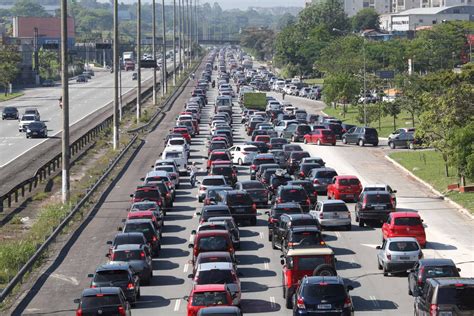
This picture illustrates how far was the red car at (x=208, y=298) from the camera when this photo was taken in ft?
96.1

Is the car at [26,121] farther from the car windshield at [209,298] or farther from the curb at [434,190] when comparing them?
the car windshield at [209,298]

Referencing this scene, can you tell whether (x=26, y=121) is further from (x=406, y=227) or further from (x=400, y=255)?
(x=400, y=255)

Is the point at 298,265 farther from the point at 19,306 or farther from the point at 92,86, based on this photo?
the point at 92,86

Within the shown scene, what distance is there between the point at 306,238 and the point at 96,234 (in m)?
12.1

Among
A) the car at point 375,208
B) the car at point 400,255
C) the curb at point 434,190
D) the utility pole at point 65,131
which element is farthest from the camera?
the utility pole at point 65,131

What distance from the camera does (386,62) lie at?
6319 inches

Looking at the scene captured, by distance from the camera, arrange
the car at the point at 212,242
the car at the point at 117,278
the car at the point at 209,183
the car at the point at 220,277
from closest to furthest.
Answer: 1. the car at the point at 220,277
2. the car at the point at 117,278
3. the car at the point at 212,242
4. the car at the point at 209,183

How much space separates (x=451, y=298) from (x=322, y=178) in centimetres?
3154

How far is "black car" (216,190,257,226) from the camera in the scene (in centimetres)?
4853

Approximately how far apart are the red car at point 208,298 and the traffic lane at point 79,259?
5.00 m

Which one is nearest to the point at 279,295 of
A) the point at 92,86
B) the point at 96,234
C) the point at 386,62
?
the point at 96,234

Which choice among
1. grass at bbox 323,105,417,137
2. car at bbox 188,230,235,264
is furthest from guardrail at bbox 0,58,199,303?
grass at bbox 323,105,417,137

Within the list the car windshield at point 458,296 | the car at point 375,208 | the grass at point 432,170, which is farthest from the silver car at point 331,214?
the car windshield at point 458,296

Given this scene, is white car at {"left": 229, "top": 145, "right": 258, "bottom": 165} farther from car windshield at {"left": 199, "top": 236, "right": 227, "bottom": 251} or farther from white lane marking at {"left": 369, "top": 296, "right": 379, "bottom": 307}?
white lane marking at {"left": 369, "top": 296, "right": 379, "bottom": 307}
